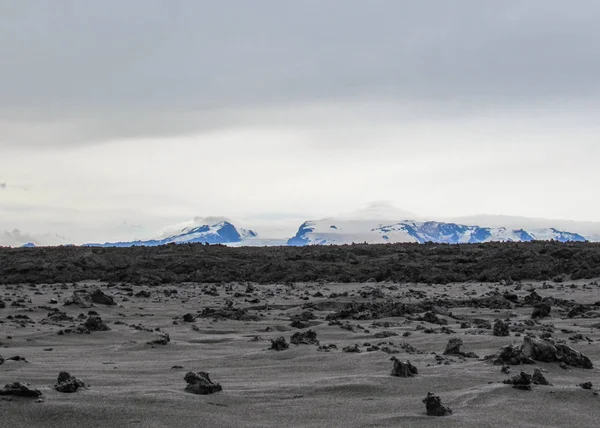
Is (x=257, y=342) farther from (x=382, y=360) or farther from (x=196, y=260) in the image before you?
(x=196, y=260)

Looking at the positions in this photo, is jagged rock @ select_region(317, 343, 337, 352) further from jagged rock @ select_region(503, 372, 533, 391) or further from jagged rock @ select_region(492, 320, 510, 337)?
jagged rock @ select_region(503, 372, 533, 391)

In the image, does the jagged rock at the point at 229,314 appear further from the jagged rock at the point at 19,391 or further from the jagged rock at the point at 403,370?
the jagged rock at the point at 19,391

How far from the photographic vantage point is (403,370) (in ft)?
22.6

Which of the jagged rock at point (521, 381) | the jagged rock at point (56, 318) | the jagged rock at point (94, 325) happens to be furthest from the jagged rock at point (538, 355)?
the jagged rock at point (56, 318)

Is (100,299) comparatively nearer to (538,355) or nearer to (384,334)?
(384,334)

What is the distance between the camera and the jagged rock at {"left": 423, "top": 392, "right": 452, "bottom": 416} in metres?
5.40

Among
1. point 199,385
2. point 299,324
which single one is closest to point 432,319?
point 299,324

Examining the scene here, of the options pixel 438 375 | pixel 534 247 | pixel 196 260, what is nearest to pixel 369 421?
pixel 438 375

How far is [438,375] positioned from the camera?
7004mm

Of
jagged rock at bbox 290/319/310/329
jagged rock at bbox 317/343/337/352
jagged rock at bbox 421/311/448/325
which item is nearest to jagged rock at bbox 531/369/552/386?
jagged rock at bbox 317/343/337/352

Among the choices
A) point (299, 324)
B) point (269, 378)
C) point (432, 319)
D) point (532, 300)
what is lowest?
point (269, 378)

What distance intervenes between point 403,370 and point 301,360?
1640 mm

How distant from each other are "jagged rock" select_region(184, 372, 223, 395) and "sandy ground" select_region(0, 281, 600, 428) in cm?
10

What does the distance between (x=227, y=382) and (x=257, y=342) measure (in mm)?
3121
